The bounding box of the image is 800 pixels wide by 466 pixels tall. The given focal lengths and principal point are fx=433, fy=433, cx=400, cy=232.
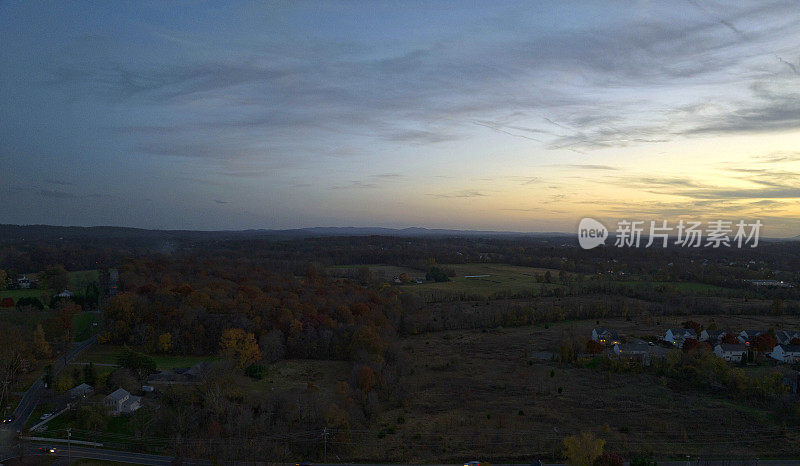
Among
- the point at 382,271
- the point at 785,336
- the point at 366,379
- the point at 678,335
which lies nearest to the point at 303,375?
the point at 366,379

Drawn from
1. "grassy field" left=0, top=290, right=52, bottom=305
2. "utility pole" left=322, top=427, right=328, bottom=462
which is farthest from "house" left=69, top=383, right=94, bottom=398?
"grassy field" left=0, top=290, right=52, bottom=305

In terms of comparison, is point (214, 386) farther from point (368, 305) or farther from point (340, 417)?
point (368, 305)

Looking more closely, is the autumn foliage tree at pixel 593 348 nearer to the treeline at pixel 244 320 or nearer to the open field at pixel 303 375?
the treeline at pixel 244 320

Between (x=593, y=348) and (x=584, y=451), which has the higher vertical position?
(x=584, y=451)

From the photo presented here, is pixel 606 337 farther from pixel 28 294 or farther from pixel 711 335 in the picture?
pixel 28 294

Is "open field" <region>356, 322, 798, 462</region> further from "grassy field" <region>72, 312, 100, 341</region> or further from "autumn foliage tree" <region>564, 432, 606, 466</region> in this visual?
"grassy field" <region>72, 312, 100, 341</region>

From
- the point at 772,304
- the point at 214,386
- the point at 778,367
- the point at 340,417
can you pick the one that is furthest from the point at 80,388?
the point at 772,304
